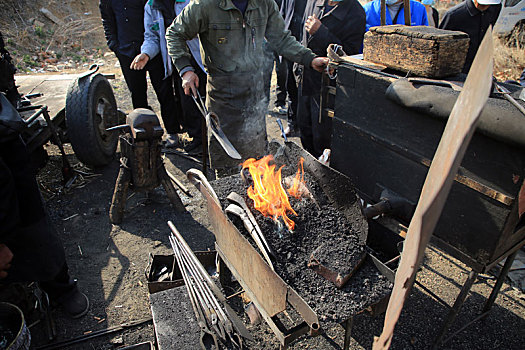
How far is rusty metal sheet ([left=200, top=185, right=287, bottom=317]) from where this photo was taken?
180 centimetres

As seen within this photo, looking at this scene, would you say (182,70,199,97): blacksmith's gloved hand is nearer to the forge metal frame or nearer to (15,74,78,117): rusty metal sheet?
the forge metal frame

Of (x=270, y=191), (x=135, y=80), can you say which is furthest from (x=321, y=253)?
(x=135, y=80)

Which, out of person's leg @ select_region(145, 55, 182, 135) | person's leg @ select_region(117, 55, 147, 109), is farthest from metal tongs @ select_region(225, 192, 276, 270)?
person's leg @ select_region(117, 55, 147, 109)

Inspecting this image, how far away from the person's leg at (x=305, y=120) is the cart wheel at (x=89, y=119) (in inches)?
111

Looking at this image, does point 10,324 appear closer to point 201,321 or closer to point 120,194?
point 201,321

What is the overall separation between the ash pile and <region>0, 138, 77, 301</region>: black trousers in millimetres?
1279

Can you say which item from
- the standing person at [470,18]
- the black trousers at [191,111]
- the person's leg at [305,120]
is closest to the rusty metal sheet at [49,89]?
the black trousers at [191,111]

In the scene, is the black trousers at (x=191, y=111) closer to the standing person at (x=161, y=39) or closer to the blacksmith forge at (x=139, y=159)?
the standing person at (x=161, y=39)

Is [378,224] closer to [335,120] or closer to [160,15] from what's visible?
[335,120]

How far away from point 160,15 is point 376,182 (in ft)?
12.8

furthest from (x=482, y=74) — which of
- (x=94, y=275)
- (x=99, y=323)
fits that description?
(x=94, y=275)

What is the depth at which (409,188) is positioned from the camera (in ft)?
7.62

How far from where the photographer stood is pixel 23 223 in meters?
2.40

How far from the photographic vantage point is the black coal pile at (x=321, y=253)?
1864mm
